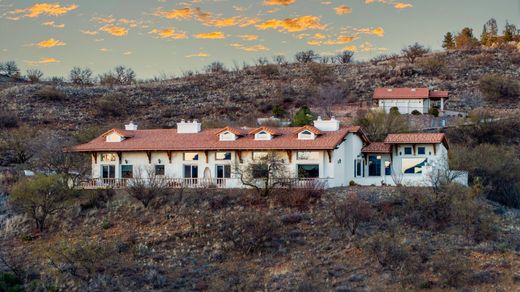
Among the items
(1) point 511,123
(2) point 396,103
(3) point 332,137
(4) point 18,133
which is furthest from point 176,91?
(3) point 332,137

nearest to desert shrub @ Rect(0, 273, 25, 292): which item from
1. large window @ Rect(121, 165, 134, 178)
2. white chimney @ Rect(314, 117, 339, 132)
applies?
large window @ Rect(121, 165, 134, 178)

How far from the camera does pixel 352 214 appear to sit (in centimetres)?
3203

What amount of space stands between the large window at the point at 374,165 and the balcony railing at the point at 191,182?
5083 mm

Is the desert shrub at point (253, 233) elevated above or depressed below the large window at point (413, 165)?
below

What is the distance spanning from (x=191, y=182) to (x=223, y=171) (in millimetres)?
1918

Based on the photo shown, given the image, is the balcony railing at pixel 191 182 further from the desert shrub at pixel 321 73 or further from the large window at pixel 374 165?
the desert shrub at pixel 321 73

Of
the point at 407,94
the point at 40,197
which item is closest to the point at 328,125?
the point at 40,197

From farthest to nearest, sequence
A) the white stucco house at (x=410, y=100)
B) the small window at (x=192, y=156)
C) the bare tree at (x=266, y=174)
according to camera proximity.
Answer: the white stucco house at (x=410, y=100) < the small window at (x=192, y=156) < the bare tree at (x=266, y=174)

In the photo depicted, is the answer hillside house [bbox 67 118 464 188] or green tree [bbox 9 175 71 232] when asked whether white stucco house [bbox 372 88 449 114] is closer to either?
hillside house [bbox 67 118 464 188]

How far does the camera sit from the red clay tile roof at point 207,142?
37438mm

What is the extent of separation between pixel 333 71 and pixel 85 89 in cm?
3630

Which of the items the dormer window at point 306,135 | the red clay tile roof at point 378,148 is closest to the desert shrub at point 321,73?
the red clay tile roof at point 378,148

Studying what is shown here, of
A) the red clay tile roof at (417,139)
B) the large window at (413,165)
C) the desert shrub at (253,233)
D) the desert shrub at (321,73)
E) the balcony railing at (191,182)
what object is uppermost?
the desert shrub at (321,73)

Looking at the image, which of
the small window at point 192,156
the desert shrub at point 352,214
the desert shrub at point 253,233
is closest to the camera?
the desert shrub at point 253,233
